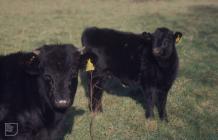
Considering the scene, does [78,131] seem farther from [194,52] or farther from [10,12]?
[10,12]

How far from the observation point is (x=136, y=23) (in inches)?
699

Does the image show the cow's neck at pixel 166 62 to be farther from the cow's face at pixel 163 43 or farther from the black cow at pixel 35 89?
the black cow at pixel 35 89

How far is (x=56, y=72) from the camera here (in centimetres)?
490

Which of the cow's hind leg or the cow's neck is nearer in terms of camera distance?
Answer: the cow's neck

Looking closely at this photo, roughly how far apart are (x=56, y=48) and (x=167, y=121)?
3.21 meters

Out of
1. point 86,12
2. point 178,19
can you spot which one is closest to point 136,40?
point 178,19

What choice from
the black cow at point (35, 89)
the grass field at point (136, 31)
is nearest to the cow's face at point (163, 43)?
the grass field at point (136, 31)

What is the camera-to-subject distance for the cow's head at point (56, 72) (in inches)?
189

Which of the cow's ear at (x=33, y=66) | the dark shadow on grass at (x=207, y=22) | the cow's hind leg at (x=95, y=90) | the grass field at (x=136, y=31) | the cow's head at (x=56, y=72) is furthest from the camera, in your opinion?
the dark shadow on grass at (x=207, y=22)

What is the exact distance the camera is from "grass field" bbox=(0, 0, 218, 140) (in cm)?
715

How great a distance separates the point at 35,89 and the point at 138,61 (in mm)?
3298

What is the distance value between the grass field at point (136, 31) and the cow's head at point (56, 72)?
191cm
